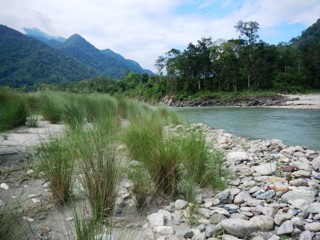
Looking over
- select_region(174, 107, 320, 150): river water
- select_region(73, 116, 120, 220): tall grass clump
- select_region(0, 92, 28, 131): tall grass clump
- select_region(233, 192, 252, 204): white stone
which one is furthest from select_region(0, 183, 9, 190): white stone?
select_region(174, 107, 320, 150): river water

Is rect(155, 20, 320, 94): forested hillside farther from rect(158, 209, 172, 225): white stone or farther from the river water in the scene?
rect(158, 209, 172, 225): white stone

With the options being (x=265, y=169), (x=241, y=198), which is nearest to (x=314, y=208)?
(x=241, y=198)

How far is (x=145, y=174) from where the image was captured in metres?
2.39

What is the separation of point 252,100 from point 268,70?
54.7 feet

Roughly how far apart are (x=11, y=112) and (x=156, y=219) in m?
4.58

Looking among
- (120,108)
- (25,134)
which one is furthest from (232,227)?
(120,108)

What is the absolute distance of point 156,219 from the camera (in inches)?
79.1

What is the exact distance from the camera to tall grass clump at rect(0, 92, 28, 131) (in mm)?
4926

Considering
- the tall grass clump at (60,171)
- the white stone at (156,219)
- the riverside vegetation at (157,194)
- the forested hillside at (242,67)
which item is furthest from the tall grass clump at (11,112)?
the forested hillside at (242,67)

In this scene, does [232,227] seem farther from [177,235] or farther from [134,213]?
[134,213]

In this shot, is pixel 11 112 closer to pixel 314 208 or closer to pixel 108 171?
pixel 108 171

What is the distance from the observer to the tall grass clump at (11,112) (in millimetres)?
4926

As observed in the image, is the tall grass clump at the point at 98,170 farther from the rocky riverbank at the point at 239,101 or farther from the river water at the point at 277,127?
the rocky riverbank at the point at 239,101

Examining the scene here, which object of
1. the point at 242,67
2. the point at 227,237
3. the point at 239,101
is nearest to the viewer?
the point at 227,237
